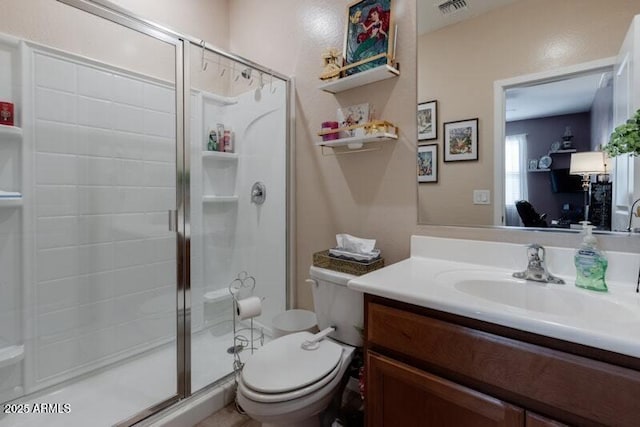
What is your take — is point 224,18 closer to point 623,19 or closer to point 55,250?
point 55,250

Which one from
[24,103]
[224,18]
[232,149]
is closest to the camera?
[24,103]

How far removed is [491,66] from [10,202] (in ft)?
7.51

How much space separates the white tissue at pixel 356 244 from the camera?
5.12 ft

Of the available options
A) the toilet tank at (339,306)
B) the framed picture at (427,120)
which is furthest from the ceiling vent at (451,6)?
the toilet tank at (339,306)

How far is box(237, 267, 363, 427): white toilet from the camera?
43.6 inches

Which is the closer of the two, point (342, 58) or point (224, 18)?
point (342, 58)

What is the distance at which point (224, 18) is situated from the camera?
8.30ft

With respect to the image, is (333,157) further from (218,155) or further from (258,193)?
(218,155)

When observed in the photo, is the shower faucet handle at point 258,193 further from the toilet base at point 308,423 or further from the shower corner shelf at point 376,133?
→ the toilet base at point 308,423

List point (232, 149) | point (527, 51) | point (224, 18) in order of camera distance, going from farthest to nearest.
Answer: point (224, 18)
point (232, 149)
point (527, 51)

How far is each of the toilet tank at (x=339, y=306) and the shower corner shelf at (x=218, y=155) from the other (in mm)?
1149

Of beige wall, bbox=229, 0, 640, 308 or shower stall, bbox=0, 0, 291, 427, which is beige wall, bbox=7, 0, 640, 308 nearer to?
beige wall, bbox=229, 0, 640, 308

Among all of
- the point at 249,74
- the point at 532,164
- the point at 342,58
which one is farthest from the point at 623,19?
the point at 249,74

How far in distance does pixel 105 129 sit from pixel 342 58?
4.66ft
